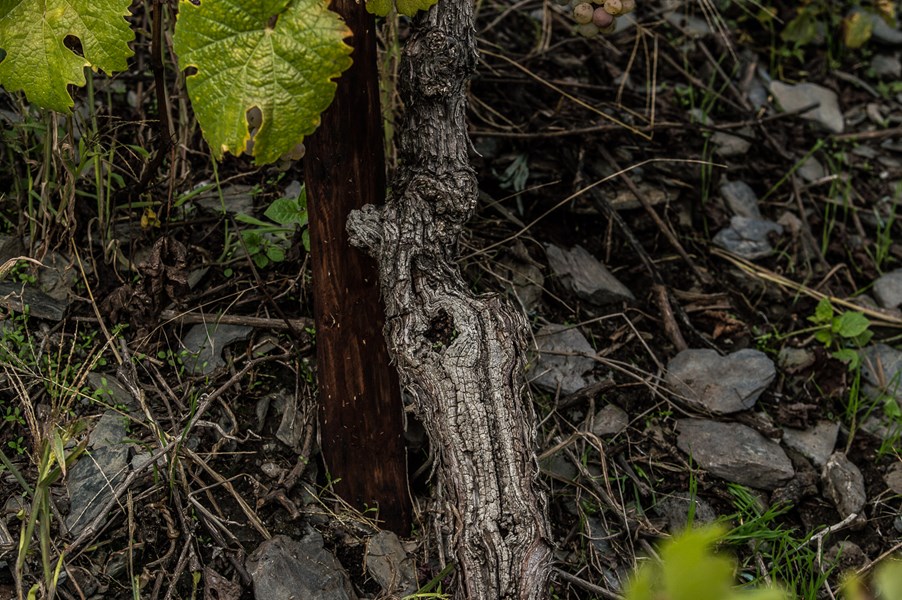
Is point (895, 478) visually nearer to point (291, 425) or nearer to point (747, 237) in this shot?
point (747, 237)

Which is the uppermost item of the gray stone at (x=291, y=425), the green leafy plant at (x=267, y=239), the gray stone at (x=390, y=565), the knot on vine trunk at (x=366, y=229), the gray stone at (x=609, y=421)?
the knot on vine trunk at (x=366, y=229)

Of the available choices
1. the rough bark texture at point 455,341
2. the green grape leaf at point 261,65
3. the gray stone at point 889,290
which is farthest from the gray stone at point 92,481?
the gray stone at point 889,290

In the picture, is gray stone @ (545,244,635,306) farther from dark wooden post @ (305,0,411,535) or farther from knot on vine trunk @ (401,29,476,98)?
knot on vine trunk @ (401,29,476,98)

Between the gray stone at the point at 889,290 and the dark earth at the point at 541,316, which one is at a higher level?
the dark earth at the point at 541,316

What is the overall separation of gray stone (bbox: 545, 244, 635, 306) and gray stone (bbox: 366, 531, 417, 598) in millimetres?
1077

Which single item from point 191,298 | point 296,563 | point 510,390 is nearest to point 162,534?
point 296,563

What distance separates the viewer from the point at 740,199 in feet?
10.6

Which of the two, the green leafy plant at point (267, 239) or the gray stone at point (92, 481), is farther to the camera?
the green leafy plant at point (267, 239)

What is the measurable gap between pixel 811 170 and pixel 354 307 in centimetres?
232

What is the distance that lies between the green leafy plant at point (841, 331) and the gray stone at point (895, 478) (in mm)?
362

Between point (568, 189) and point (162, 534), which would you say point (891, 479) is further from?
point (162, 534)

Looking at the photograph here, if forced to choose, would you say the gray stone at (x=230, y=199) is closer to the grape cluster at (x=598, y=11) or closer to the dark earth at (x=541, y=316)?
the dark earth at (x=541, y=316)

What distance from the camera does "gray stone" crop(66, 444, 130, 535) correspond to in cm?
193

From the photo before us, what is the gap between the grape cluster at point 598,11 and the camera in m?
1.80
